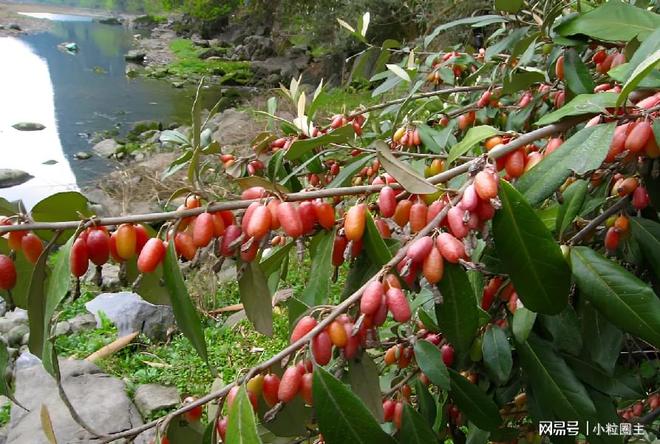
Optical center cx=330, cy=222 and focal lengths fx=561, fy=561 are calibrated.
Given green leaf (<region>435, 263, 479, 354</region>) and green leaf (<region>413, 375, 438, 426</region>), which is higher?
green leaf (<region>435, 263, 479, 354</region>)

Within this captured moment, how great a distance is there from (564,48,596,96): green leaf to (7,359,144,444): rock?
2.82 metres

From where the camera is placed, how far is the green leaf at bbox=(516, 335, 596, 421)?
3.65 ft

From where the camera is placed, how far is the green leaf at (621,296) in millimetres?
899

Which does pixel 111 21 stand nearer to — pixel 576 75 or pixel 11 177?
pixel 11 177

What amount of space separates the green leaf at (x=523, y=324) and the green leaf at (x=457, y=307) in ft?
0.73

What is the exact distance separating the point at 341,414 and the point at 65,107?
14.8 meters

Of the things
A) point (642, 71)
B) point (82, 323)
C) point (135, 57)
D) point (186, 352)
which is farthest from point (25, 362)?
point (135, 57)

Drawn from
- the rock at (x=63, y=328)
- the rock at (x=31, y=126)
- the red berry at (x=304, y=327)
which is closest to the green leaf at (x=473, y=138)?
the red berry at (x=304, y=327)

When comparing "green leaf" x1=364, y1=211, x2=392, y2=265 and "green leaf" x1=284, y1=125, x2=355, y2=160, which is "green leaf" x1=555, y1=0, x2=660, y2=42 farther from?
"green leaf" x1=364, y1=211, x2=392, y2=265

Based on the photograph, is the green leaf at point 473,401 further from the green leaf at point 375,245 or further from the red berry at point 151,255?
the red berry at point 151,255

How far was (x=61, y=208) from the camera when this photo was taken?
853 mm

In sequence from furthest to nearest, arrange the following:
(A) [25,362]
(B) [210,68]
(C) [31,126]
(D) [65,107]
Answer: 1. (B) [210,68]
2. (D) [65,107]
3. (C) [31,126]
4. (A) [25,362]

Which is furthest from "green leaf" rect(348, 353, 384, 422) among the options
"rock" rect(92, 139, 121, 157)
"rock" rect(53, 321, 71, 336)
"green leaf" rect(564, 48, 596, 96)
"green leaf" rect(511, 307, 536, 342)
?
"rock" rect(92, 139, 121, 157)

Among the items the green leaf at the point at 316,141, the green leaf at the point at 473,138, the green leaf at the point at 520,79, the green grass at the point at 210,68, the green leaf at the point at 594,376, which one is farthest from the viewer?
the green grass at the point at 210,68
